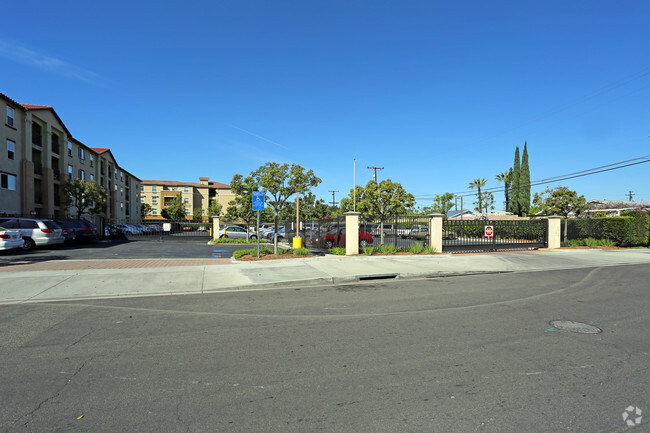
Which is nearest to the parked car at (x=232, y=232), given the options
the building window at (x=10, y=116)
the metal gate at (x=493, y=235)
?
the metal gate at (x=493, y=235)

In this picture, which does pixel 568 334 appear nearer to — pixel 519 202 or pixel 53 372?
pixel 53 372

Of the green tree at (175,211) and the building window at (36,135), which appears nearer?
the building window at (36,135)

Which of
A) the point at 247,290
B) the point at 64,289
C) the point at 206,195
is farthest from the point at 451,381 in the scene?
the point at 206,195

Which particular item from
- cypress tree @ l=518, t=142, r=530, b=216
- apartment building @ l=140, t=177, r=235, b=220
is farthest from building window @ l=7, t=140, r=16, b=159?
cypress tree @ l=518, t=142, r=530, b=216

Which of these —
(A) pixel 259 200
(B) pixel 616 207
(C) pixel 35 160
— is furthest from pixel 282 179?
(B) pixel 616 207

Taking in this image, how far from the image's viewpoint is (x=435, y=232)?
18.4 meters

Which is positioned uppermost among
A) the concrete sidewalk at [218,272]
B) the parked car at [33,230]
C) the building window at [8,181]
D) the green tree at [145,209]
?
the building window at [8,181]

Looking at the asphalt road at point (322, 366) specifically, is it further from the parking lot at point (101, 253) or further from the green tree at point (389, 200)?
the green tree at point (389, 200)

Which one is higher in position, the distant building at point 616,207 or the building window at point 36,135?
the building window at point 36,135

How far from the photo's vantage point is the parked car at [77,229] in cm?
2200

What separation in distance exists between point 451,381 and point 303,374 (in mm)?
1601
